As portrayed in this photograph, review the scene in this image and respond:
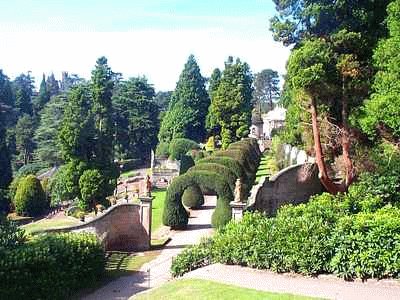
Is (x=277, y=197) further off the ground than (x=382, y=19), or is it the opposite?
(x=382, y=19)

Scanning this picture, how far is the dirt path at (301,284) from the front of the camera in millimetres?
11203

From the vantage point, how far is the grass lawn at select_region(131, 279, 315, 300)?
1135 cm

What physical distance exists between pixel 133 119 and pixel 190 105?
9.95 metres

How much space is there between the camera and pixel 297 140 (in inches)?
1082

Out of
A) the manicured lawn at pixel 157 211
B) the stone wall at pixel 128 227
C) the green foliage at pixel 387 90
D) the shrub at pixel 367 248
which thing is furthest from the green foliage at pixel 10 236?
the green foliage at pixel 387 90

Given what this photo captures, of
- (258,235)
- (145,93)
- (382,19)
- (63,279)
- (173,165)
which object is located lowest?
(63,279)

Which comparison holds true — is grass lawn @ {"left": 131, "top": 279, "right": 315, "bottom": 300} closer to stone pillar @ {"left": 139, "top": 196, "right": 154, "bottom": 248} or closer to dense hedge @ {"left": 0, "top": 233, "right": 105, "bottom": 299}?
dense hedge @ {"left": 0, "top": 233, "right": 105, "bottom": 299}

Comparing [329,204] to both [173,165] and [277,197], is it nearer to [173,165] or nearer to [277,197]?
[277,197]

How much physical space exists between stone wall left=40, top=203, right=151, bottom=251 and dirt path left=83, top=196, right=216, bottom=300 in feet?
3.71

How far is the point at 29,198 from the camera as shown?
1474 inches

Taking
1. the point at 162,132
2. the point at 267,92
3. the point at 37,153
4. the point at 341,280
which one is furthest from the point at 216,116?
the point at 267,92

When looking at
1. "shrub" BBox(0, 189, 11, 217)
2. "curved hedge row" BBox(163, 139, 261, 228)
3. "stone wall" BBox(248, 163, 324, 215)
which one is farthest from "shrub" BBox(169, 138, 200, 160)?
"stone wall" BBox(248, 163, 324, 215)

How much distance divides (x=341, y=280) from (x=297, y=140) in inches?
626

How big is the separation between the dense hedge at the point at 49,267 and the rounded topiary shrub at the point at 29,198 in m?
22.5
